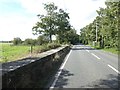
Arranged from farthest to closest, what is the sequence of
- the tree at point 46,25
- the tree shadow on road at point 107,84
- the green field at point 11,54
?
the tree at point 46,25 < the green field at point 11,54 < the tree shadow on road at point 107,84

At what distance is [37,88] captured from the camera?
10430 millimetres

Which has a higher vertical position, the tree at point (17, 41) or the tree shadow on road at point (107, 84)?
the tree at point (17, 41)

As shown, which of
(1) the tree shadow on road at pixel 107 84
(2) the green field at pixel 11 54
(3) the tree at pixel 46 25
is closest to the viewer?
(1) the tree shadow on road at pixel 107 84

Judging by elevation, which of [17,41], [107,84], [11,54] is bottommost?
[11,54]

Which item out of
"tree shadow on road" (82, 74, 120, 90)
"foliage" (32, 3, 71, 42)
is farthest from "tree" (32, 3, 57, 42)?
"tree shadow on road" (82, 74, 120, 90)

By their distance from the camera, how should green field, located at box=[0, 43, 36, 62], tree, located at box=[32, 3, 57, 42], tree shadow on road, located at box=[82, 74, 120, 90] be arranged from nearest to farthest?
1. tree shadow on road, located at box=[82, 74, 120, 90]
2. green field, located at box=[0, 43, 36, 62]
3. tree, located at box=[32, 3, 57, 42]

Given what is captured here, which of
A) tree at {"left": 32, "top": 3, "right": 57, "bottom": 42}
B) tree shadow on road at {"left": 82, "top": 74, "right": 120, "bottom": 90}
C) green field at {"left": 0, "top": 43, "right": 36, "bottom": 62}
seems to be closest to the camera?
tree shadow on road at {"left": 82, "top": 74, "right": 120, "bottom": 90}

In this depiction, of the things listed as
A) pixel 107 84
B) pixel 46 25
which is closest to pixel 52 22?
pixel 46 25

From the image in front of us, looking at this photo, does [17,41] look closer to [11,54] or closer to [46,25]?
[46,25]

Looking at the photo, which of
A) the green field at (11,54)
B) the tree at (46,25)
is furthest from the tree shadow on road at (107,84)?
the tree at (46,25)

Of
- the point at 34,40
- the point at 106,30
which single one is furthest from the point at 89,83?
the point at 34,40

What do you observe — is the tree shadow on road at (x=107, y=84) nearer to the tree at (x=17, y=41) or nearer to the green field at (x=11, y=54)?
the green field at (x=11, y=54)

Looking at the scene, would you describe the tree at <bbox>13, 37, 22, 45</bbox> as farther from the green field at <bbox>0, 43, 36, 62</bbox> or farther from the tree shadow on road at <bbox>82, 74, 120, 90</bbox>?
the tree shadow on road at <bbox>82, 74, 120, 90</bbox>

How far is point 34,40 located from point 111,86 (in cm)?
4972
